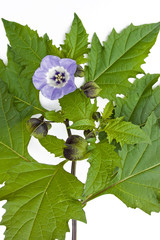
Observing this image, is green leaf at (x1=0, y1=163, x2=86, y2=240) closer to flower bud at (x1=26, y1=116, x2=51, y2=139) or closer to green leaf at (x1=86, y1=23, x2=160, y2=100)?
flower bud at (x1=26, y1=116, x2=51, y2=139)

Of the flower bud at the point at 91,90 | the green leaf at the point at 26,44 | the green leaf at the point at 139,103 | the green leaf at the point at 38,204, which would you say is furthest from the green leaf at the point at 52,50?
the green leaf at the point at 38,204

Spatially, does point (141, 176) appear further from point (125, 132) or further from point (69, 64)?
point (69, 64)

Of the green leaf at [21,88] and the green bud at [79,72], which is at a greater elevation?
the green bud at [79,72]

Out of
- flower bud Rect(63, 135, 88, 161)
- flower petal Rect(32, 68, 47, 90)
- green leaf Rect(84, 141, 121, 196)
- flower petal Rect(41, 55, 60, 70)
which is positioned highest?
flower petal Rect(41, 55, 60, 70)

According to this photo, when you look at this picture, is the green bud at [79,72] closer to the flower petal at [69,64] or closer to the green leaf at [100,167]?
the flower petal at [69,64]

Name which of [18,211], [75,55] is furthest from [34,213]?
[75,55]

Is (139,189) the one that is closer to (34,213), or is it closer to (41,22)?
(34,213)

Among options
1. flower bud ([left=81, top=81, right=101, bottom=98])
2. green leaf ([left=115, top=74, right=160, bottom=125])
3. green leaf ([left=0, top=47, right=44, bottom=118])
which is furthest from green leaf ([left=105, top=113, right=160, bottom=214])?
green leaf ([left=0, top=47, right=44, bottom=118])
